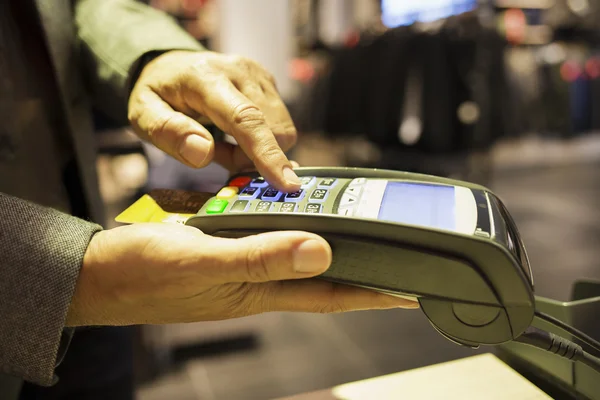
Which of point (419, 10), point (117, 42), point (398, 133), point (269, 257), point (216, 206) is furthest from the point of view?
point (419, 10)

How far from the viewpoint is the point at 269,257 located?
0.34m

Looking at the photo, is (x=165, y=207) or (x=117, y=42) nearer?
(x=165, y=207)

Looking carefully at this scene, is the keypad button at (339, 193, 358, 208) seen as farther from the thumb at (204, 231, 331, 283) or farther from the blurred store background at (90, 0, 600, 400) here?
the blurred store background at (90, 0, 600, 400)

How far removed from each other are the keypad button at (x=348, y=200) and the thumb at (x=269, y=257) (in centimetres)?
7

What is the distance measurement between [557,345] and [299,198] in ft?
0.74

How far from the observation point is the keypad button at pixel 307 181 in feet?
1.53

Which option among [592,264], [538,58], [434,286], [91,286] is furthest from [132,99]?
[538,58]

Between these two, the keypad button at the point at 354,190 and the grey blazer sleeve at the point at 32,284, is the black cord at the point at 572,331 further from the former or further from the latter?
the grey blazer sleeve at the point at 32,284

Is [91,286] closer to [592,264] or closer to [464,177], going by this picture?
[592,264]

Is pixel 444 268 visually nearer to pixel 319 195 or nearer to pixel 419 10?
pixel 319 195

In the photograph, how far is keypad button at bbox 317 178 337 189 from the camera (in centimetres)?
46

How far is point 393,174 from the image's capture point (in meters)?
0.48

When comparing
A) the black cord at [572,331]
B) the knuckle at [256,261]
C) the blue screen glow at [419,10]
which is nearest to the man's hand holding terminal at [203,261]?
the knuckle at [256,261]

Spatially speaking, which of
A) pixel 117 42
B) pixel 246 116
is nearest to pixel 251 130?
pixel 246 116
